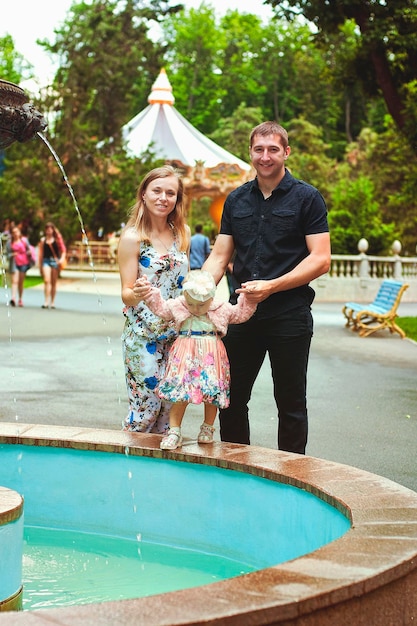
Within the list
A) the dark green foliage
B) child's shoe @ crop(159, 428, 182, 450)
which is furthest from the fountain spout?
the dark green foliage

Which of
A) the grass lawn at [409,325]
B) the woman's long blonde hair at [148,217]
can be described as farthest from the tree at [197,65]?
the woman's long blonde hair at [148,217]

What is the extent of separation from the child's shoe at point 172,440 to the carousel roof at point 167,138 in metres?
32.8

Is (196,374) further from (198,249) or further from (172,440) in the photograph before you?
(198,249)

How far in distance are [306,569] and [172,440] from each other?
6.84 ft

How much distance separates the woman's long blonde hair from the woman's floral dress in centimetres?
6

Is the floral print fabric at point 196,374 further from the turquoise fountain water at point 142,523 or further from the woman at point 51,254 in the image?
the woman at point 51,254

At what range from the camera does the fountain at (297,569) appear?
2838mm

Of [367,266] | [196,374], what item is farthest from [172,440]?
[367,266]

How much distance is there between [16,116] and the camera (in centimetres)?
555

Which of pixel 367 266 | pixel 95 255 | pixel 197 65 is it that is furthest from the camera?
pixel 197 65

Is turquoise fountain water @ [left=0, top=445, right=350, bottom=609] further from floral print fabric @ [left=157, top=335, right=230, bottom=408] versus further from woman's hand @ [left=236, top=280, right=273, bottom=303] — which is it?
woman's hand @ [left=236, top=280, right=273, bottom=303]

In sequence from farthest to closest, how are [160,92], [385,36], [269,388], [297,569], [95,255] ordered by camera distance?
[95,255], [160,92], [385,36], [269,388], [297,569]

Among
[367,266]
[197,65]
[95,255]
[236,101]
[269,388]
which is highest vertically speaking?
[197,65]

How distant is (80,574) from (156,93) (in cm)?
3724
